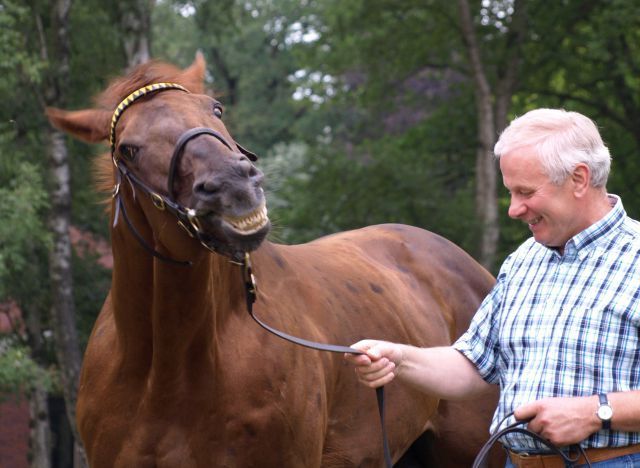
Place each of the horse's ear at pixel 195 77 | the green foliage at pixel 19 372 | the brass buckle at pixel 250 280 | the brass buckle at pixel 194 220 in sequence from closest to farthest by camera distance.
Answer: the brass buckle at pixel 194 220 → the brass buckle at pixel 250 280 → the horse's ear at pixel 195 77 → the green foliage at pixel 19 372

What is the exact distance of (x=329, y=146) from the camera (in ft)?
61.0

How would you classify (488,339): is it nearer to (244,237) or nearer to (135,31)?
(244,237)

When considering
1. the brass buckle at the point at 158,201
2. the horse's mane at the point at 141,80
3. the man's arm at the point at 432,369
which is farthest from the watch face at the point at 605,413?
the horse's mane at the point at 141,80

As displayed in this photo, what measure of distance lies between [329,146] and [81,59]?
4.97 metres

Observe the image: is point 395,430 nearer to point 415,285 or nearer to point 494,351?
point 415,285

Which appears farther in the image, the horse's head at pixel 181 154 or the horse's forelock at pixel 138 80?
the horse's forelock at pixel 138 80

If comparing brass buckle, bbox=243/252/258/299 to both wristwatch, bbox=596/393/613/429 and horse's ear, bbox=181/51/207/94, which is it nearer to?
horse's ear, bbox=181/51/207/94

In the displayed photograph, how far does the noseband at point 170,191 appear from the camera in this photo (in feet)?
11.1


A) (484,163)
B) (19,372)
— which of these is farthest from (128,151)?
(484,163)

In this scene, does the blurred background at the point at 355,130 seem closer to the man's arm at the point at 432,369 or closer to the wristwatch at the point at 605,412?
the man's arm at the point at 432,369

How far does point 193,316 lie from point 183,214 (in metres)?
0.47

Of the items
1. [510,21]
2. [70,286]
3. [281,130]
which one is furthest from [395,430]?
[281,130]

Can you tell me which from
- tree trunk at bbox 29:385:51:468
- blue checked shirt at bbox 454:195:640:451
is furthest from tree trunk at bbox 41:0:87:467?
blue checked shirt at bbox 454:195:640:451

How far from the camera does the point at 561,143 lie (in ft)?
9.71
